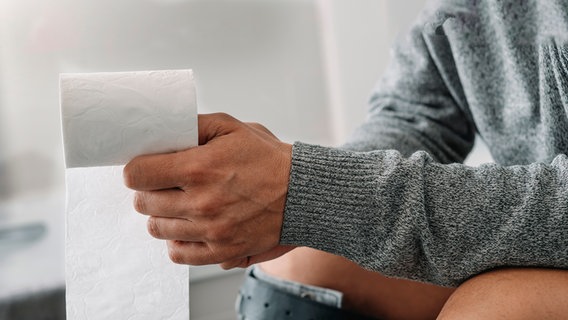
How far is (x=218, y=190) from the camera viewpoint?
580 mm

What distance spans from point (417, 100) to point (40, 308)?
80 centimetres

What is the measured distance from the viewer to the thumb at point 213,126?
0.60 meters

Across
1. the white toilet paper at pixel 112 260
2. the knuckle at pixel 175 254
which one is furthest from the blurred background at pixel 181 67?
the knuckle at pixel 175 254

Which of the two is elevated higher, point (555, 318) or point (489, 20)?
point (489, 20)

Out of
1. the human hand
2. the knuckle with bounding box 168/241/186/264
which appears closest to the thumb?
the human hand

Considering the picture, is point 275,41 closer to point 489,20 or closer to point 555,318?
point 489,20

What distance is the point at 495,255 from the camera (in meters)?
0.62

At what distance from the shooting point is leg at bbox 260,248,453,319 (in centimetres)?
79

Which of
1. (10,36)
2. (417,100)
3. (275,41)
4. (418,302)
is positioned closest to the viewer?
(418,302)

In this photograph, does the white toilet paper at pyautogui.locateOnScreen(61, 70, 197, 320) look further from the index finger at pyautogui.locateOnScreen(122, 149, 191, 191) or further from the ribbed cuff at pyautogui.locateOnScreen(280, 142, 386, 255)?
the ribbed cuff at pyautogui.locateOnScreen(280, 142, 386, 255)

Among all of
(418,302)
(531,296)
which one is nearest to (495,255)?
(531,296)

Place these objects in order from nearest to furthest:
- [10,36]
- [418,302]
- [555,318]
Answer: [555,318] < [418,302] < [10,36]

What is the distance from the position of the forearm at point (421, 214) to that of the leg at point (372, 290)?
0.16 m

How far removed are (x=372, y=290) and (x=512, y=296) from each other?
244 mm
